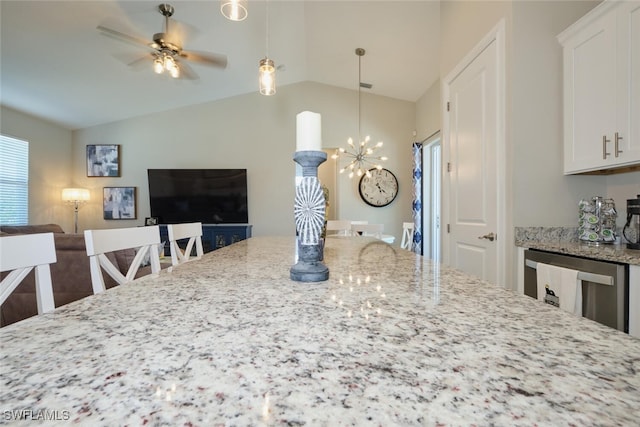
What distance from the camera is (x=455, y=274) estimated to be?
36.7 inches

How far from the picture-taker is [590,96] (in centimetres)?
170

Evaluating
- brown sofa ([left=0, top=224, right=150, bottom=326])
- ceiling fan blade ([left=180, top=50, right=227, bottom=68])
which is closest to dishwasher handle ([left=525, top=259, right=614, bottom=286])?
brown sofa ([left=0, top=224, right=150, bottom=326])

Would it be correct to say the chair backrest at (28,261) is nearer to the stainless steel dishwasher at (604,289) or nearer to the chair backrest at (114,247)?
the chair backrest at (114,247)

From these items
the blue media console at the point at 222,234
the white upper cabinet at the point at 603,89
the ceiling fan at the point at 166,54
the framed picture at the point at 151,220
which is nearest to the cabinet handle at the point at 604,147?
the white upper cabinet at the point at 603,89

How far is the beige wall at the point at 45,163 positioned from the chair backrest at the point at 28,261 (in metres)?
5.32

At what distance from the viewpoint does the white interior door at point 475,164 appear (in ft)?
6.64

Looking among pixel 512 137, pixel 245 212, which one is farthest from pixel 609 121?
pixel 245 212

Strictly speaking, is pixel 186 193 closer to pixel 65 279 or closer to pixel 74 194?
pixel 74 194

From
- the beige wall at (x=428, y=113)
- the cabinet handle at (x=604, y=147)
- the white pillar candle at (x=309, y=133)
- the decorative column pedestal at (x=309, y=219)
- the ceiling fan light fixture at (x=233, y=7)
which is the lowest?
the decorative column pedestal at (x=309, y=219)

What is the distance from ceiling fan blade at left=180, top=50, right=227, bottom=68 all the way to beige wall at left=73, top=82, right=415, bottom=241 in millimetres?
2237

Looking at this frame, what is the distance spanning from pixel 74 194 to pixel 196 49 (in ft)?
10.9

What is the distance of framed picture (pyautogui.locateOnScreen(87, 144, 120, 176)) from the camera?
18.0 ft

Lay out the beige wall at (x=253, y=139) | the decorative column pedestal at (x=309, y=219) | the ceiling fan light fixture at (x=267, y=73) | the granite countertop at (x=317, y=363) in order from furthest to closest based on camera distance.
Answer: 1. the beige wall at (x=253, y=139)
2. the ceiling fan light fixture at (x=267, y=73)
3. the decorative column pedestal at (x=309, y=219)
4. the granite countertop at (x=317, y=363)

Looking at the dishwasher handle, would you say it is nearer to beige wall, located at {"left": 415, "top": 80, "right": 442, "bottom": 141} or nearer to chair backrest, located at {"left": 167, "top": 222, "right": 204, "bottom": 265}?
chair backrest, located at {"left": 167, "top": 222, "right": 204, "bottom": 265}
